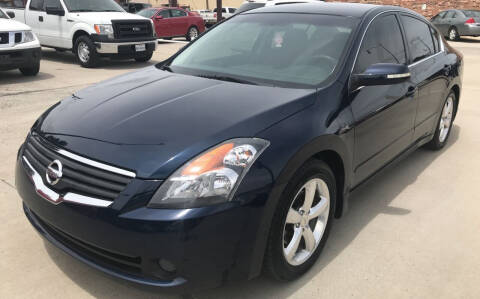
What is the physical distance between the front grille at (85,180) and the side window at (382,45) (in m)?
1.79

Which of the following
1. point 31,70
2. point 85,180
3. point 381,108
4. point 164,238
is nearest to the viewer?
point 164,238

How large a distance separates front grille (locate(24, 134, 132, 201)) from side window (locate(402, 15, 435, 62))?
2.91 m

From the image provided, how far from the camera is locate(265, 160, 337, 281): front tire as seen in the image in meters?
2.32

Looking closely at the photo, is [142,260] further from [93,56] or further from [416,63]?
[93,56]

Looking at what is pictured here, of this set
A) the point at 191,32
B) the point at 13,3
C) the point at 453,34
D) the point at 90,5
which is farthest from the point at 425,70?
the point at 453,34

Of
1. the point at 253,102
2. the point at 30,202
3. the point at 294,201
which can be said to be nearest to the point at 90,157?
the point at 30,202

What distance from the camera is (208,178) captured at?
6.84ft

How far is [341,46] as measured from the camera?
124 inches

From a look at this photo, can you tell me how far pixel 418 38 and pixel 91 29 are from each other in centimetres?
798

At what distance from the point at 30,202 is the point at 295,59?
194 cm

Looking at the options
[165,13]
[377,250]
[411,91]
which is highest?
[165,13]

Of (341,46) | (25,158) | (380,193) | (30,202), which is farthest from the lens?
(380,193)

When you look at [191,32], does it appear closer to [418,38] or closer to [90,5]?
[90,5]

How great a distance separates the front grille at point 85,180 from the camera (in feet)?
6.88
